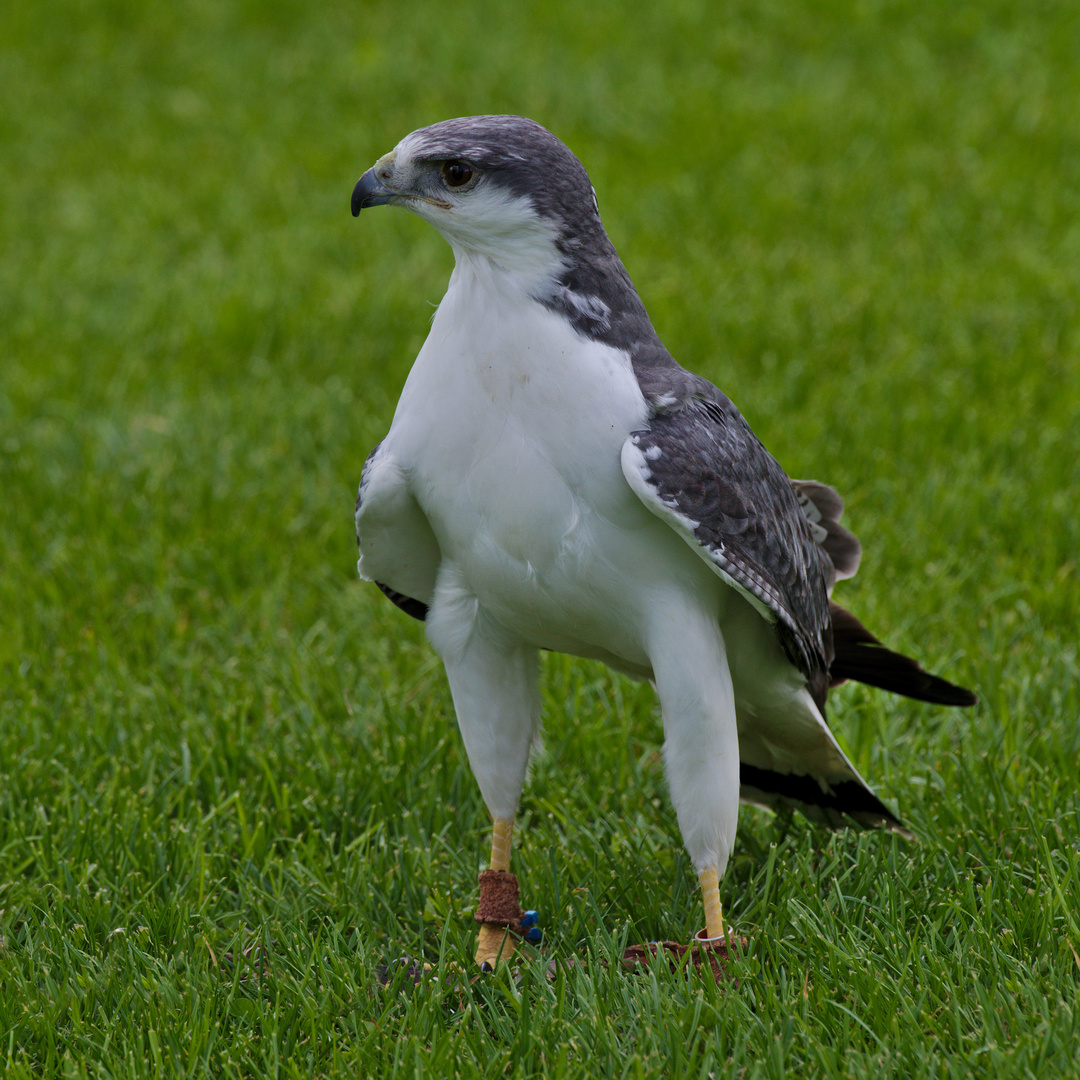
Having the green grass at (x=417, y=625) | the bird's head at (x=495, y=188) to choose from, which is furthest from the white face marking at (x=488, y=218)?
the green grass at (x=417, y=625)

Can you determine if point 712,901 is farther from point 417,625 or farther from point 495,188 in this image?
point 417,625

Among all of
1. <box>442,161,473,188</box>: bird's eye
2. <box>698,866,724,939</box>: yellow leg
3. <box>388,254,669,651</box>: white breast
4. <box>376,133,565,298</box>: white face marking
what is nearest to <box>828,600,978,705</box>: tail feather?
<box>698,866,724,939</box>: yellow leg

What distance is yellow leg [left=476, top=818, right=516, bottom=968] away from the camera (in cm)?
340

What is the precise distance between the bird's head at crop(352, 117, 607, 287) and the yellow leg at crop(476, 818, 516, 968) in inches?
58.2

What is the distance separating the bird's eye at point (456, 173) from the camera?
2932 millimetres

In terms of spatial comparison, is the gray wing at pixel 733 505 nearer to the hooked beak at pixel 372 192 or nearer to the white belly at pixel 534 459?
the white belly at pixel 534 459

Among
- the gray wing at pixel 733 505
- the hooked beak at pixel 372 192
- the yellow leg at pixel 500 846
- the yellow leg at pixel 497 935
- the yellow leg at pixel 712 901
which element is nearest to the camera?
the gray wing at pixel 733 505

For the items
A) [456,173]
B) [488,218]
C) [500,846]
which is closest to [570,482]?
[488,218]

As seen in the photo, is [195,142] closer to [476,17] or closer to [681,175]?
[476,17]

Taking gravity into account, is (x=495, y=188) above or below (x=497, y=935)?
above

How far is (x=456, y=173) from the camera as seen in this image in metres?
2.94

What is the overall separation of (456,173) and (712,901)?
182cm

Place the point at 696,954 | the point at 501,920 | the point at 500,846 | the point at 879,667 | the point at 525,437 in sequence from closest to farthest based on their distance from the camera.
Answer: the point at 525,437 → the point at 696,954 → the point at 501,920 → the point at 500,846 → the point at 879,667

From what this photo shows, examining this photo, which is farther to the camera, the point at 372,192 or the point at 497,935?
the point at 497,935
